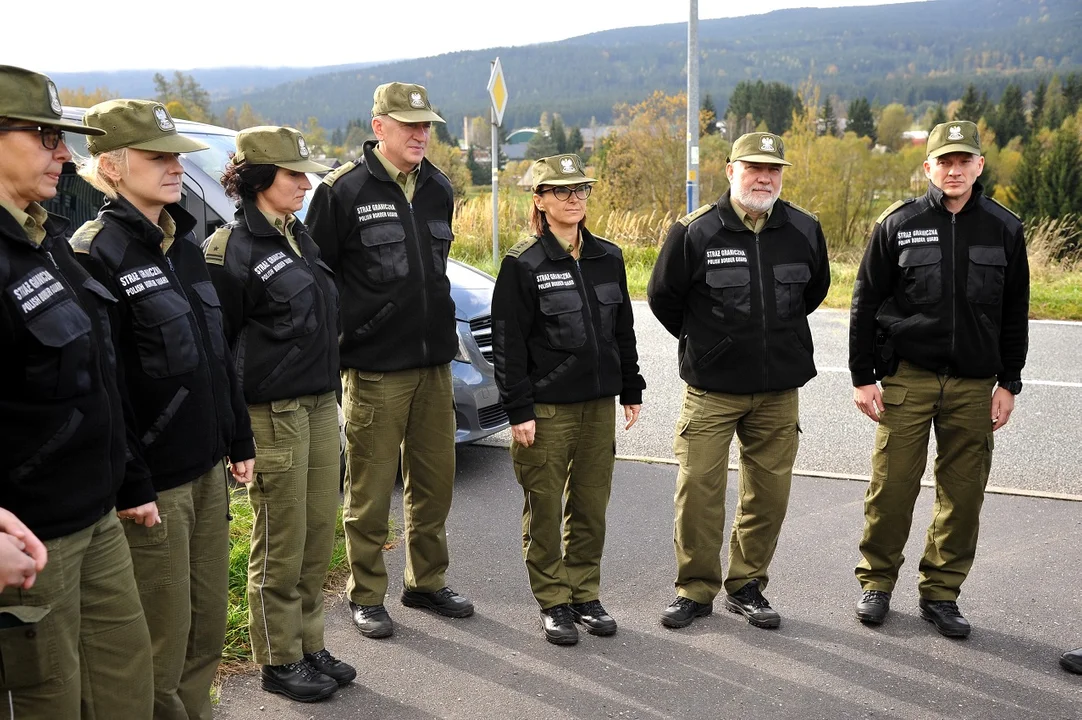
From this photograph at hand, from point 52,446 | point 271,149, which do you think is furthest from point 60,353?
point 271,149

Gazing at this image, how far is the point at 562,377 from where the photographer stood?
4.50 metres

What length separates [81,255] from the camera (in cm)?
305

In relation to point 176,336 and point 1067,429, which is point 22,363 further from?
point 1067,429

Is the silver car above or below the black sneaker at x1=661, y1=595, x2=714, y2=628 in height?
above

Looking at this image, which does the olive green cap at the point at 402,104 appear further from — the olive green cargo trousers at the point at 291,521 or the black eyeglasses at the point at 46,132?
the black eyeglasses at the point at 46,132

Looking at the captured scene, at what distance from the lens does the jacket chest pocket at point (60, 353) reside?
2.49 m

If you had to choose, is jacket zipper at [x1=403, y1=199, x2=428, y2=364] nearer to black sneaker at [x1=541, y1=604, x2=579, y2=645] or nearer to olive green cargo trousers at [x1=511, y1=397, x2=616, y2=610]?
olive green cargo trousers at [x1=511, y1=397, x2=616, y2=610]

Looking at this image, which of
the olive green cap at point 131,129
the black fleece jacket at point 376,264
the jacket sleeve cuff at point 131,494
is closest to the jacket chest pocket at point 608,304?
the black fleece jacket at point 376,264

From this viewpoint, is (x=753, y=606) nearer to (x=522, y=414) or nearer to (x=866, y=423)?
(x=522, y=414)

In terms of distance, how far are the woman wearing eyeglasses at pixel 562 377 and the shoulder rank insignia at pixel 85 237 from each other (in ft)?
5.85

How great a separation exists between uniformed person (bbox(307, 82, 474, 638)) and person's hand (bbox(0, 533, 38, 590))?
7.47 ft

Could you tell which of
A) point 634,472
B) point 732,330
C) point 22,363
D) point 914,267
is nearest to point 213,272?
point 22,363

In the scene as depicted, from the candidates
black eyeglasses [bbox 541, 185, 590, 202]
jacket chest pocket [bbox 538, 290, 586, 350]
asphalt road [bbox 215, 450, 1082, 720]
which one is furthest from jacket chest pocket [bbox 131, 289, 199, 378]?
black eyeglasses [bbox 541, 185, 590, 202]

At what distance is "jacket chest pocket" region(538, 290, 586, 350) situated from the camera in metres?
4.49
